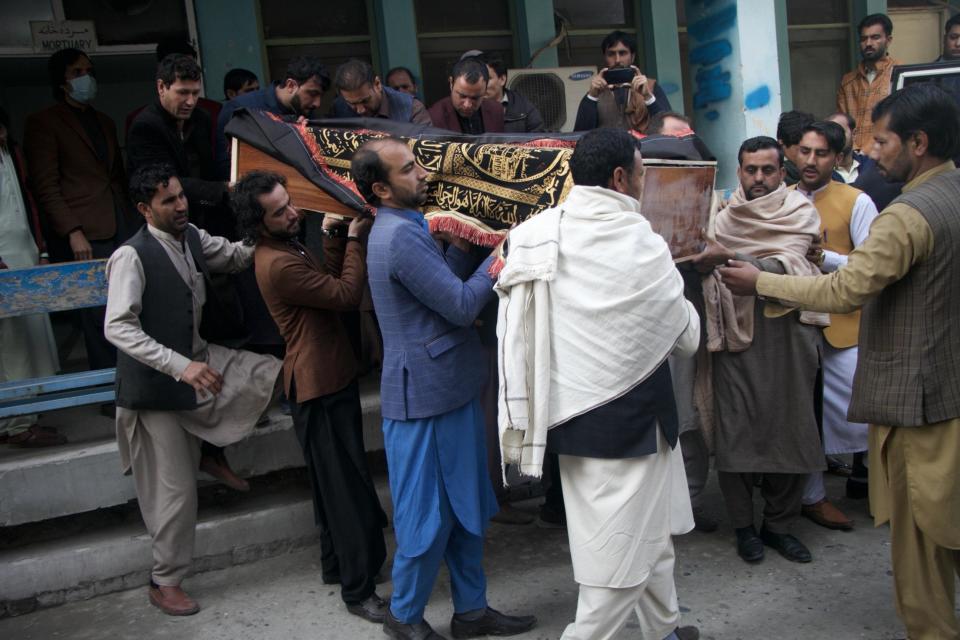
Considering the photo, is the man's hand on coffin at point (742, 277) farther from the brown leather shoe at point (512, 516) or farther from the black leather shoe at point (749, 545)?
the brown leather shoe at point (512, 516)

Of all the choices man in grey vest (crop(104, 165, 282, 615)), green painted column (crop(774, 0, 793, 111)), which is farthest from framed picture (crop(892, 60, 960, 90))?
man in grey vest (crop(104, 165, 282, 615))

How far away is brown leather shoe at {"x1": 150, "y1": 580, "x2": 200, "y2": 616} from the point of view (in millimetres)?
3551

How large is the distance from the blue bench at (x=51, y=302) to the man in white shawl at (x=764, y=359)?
2751mm

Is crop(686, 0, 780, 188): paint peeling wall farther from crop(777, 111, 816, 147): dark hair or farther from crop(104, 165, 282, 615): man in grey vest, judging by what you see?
crop(104, 165, 282, 615): man in grey vest

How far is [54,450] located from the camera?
13.0 feet

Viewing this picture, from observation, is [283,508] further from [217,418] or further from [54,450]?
[54,450]

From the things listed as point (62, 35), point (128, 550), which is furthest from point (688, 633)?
point (62, 35)

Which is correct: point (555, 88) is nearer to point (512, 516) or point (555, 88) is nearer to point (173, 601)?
point (512, 516)

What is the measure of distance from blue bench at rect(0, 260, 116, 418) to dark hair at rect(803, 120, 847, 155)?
3.33m

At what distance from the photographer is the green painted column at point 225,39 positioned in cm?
611

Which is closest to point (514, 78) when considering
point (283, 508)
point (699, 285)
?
point (699, 285)

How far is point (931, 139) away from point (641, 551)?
162cm

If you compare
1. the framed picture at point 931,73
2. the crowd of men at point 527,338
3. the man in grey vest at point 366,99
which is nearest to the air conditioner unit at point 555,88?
the crowd of men at point 527,338

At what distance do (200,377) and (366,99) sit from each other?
4.99 feet
